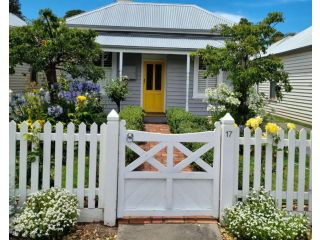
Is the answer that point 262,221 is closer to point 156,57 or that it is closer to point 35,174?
point 35,174

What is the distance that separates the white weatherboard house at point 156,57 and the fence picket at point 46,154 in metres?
10.9

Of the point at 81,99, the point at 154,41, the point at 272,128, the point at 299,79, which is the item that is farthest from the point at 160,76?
the point at 272,128

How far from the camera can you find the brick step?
493 centimetres

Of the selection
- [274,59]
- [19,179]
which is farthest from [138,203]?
[274,59]

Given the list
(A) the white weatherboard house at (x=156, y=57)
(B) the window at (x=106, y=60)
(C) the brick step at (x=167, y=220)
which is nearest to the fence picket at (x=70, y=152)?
(C) the brick step at (x=167, y=220)

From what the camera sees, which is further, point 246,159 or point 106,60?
point 106,60

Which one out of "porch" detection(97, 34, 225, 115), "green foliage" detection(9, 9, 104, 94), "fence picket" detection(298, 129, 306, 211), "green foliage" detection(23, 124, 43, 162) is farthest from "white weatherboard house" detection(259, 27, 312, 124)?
"green foliage" detection(23, 124, 43, 162)

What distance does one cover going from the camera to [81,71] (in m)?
11.8

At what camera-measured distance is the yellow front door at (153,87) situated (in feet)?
56.8

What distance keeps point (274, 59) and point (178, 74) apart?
6637mm

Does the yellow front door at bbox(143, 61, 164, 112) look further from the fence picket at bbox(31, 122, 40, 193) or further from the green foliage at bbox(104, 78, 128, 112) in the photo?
the fence picket at bbox(31, 122, 40, 193)

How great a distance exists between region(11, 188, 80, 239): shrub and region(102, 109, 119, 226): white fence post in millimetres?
398

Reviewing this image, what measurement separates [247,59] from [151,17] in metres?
9.59

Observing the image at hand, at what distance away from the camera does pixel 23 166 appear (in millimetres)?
4934
